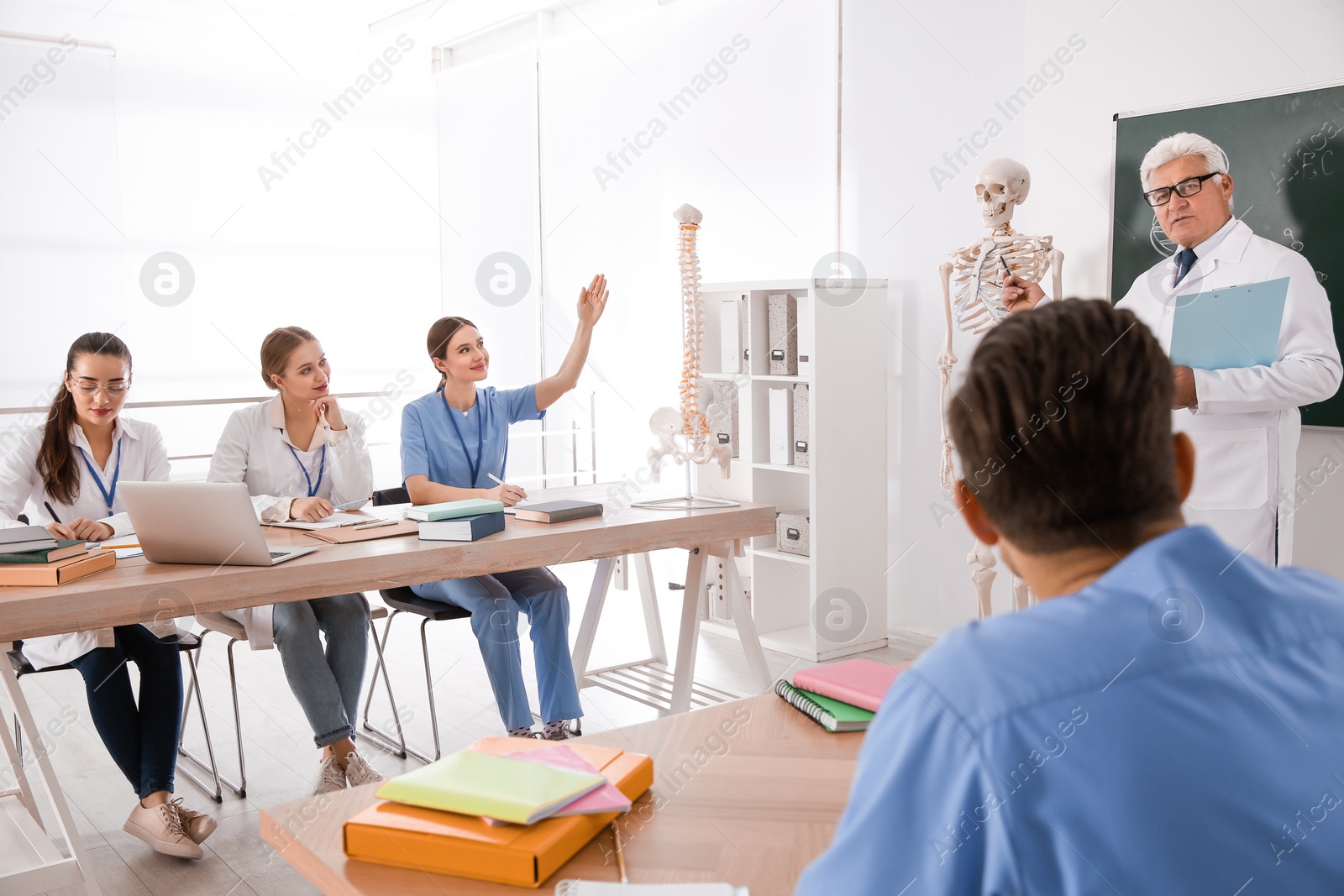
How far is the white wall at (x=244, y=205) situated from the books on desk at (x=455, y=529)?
2956 mm

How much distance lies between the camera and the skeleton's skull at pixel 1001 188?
3.39 meters

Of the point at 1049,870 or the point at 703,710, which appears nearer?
the point at 1049,870

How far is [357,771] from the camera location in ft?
9.37

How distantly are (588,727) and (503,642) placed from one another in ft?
2.30

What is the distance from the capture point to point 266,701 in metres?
3.85

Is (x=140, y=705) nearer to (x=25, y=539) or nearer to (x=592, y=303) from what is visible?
(x=25, y=539)

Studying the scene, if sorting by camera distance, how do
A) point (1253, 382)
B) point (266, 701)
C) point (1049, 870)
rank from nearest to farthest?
point (1049, 870) → point (1253, 382) → point (266, 701)

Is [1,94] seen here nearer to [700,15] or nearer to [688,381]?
[700,15]

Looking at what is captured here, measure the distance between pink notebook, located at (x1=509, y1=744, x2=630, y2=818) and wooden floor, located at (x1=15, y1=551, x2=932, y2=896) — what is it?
140 centimetres

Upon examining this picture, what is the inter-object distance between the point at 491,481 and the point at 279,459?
65 centimetres

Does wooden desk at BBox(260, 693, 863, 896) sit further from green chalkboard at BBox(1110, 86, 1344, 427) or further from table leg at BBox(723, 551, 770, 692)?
green chalkboard at BBox(1110, 86, 1344, 427)

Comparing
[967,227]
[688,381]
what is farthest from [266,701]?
[967,227]

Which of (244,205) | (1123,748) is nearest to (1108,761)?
(1123,748)

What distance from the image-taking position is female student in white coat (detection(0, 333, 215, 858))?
262cm
